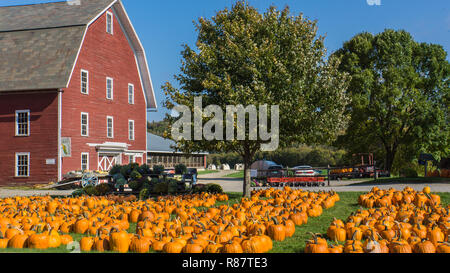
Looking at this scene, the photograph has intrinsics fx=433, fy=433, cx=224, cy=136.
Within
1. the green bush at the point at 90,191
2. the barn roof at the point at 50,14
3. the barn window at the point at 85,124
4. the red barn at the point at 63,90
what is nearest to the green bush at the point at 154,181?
the green bush at the point at 90,191

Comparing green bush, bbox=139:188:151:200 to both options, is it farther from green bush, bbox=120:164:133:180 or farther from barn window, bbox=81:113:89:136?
barn window, bbox=81:113:89:136

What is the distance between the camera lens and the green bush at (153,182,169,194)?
54.2 ft

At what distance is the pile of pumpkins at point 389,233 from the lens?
599 cm

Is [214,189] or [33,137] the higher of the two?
[33,137]

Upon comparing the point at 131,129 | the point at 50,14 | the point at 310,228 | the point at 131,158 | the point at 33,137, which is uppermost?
the point at 50,14

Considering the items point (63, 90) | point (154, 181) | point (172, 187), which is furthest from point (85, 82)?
point (172, 187)

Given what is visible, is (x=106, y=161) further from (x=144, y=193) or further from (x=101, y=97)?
(x=144, y=193)

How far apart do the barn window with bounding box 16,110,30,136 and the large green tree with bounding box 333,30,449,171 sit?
71.8 feet

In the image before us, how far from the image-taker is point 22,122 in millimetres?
28531

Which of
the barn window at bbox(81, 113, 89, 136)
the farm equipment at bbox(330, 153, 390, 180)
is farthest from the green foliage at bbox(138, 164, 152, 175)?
the farm equipment at bbox(330, 153, 390, 180)

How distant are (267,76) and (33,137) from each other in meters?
20.0
